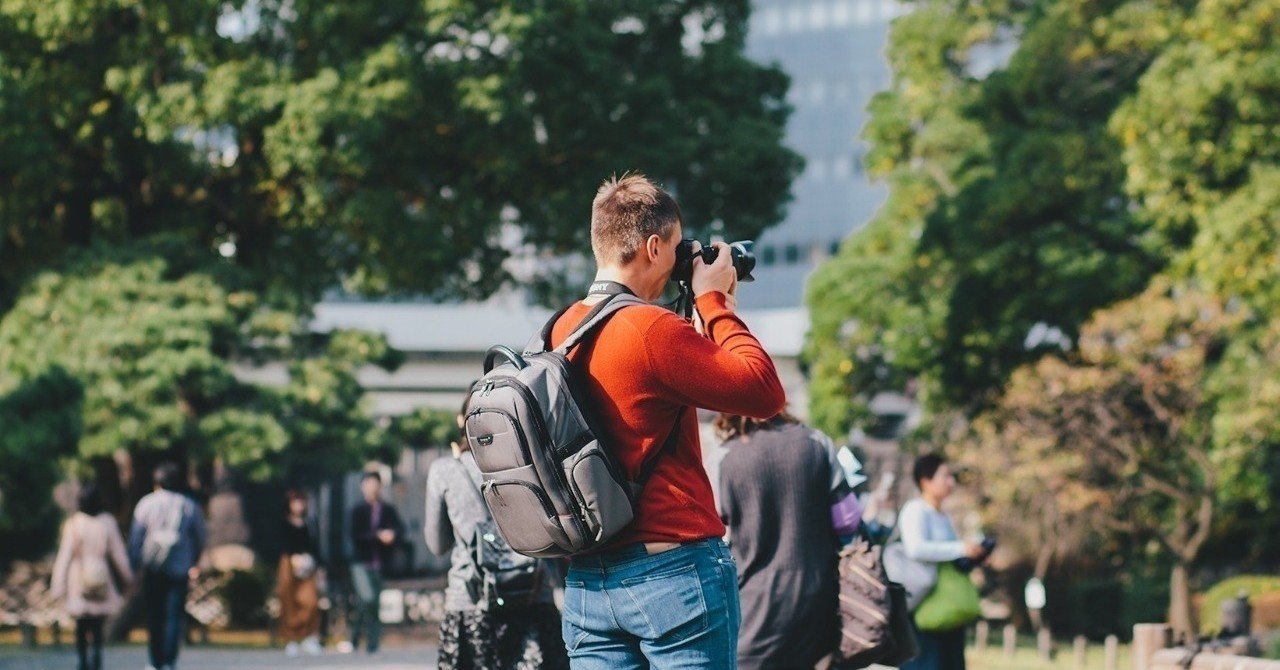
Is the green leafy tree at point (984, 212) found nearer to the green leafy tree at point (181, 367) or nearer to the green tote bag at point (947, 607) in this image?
the green leafy tree at point (181, 367)

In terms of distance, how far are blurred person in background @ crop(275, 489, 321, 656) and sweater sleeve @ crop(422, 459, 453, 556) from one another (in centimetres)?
1058

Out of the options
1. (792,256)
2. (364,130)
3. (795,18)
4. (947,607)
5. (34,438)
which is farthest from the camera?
(795,18)

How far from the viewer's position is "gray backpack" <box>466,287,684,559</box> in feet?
12.9

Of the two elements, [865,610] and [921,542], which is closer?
[865,610]

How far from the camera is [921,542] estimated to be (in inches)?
336

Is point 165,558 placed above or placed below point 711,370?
below

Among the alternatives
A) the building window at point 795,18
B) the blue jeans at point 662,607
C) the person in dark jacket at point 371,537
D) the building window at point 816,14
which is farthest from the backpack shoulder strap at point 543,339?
the building window at point 795,18

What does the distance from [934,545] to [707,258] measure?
460cm

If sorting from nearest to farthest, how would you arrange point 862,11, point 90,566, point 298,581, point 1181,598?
point 90,566, point 298,581, point 1181,598, point 862,11

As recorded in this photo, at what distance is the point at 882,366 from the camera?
26.0 meters

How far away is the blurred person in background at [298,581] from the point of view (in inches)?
705

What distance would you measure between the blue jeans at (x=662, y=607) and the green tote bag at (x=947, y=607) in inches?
177

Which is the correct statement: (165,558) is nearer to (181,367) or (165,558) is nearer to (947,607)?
(181,367)

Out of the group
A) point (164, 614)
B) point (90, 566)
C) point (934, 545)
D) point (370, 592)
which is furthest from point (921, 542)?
point (370, 592)
